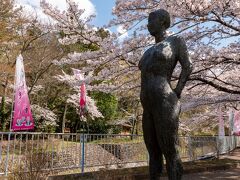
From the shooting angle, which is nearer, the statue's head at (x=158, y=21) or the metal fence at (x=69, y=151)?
the statue's head at (x=158, y=21)

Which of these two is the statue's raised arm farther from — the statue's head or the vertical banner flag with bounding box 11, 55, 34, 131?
the vertical banner flag with bounding box 11, 55, 34, 131

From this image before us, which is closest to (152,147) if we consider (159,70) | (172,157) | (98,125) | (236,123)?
(172,157)

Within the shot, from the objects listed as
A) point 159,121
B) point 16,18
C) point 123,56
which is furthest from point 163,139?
point 16,18

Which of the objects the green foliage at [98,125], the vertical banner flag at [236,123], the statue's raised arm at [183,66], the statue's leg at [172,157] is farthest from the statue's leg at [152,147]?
the green foliage at [98,125]

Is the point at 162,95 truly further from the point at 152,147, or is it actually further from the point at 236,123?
the point at 236,123

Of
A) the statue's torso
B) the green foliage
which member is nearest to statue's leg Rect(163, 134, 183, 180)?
the statue's torso

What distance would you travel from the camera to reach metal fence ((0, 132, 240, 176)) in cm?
683

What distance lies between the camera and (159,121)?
3.83m

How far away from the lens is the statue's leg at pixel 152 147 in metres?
4.04

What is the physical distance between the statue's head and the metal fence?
306 cm

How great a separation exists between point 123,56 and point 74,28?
1471mm

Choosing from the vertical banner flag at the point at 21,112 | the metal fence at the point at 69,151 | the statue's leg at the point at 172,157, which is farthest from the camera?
the vertical banner flag at the point at 21,112

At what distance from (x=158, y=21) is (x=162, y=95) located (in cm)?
102

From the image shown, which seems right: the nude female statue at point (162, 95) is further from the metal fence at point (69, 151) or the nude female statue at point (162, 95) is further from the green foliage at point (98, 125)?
the green foliage at point (98, 125)
